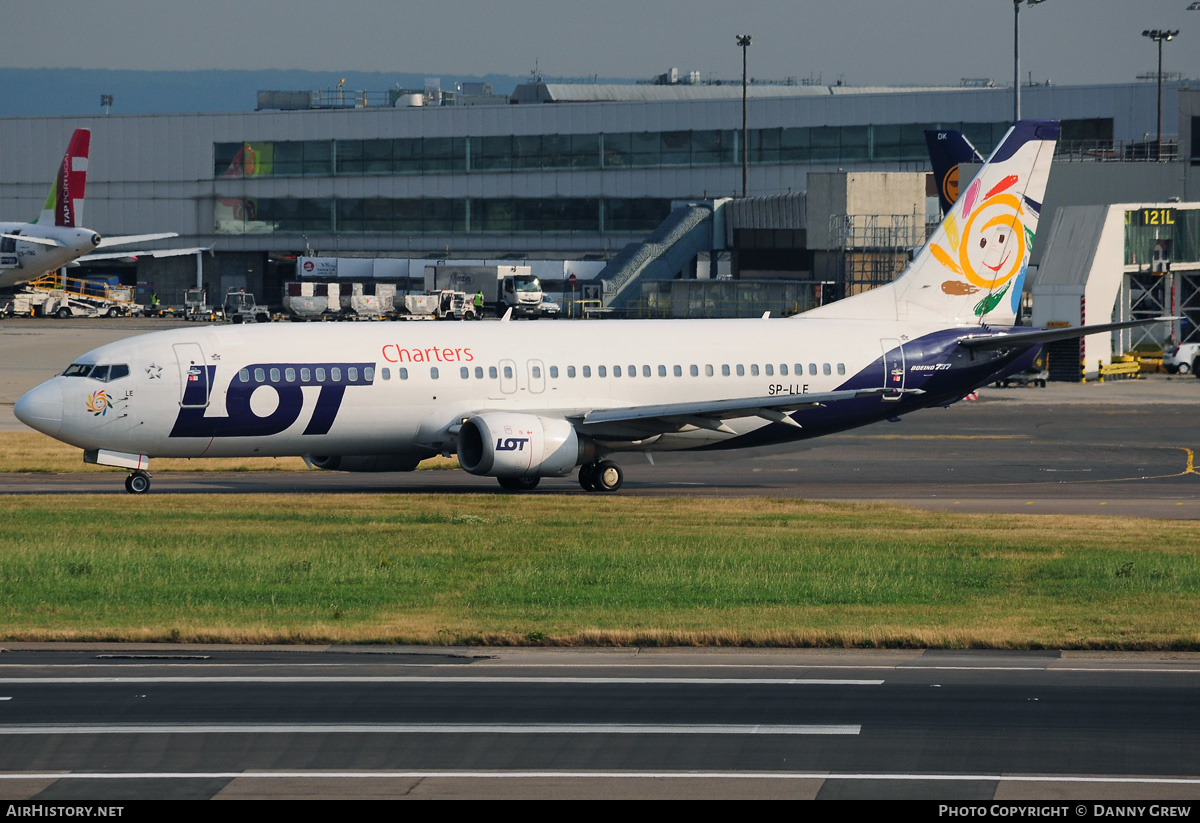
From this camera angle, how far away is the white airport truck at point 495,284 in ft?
391

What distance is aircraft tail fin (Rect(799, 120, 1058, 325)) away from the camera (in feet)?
149

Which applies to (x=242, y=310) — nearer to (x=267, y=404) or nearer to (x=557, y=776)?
(x=267, y=404)

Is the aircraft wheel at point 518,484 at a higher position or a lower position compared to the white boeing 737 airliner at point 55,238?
lower

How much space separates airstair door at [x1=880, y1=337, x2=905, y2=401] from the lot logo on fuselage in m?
14.9

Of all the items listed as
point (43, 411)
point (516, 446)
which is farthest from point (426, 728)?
point (43, 411)

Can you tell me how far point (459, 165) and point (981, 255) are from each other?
9517 cm

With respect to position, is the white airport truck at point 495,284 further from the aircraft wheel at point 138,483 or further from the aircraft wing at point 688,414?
the aircraft wheel at point 138,483

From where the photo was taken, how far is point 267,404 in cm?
3822

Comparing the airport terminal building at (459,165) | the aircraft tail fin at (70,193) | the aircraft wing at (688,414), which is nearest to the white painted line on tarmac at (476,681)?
the aircraft wing at (688,414)

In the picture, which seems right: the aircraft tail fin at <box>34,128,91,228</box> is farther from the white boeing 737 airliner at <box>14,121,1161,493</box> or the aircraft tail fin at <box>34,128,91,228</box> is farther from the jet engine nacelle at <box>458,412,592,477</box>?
the jet engine nacelle at <box>458,412,592,477</box>

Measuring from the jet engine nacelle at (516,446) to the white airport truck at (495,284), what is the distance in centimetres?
7909

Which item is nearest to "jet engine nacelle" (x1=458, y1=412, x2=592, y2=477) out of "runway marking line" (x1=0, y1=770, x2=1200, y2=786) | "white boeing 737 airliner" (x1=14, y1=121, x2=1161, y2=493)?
"white boeing 737 airliner" (x1=14, y1=121, x2=1161, y2=493)

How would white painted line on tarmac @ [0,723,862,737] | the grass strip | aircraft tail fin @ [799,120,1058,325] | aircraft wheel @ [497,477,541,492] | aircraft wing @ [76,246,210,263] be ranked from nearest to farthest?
white painted line on tarmac @ [0,723,862,737], the grass strip, aircraft wheel @ [497,477,541,492], aircraft tail fin @ [799,120,1058,325], aircraft wing @ [76,246,210,263]

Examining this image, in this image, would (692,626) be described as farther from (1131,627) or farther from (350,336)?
(350,336)
